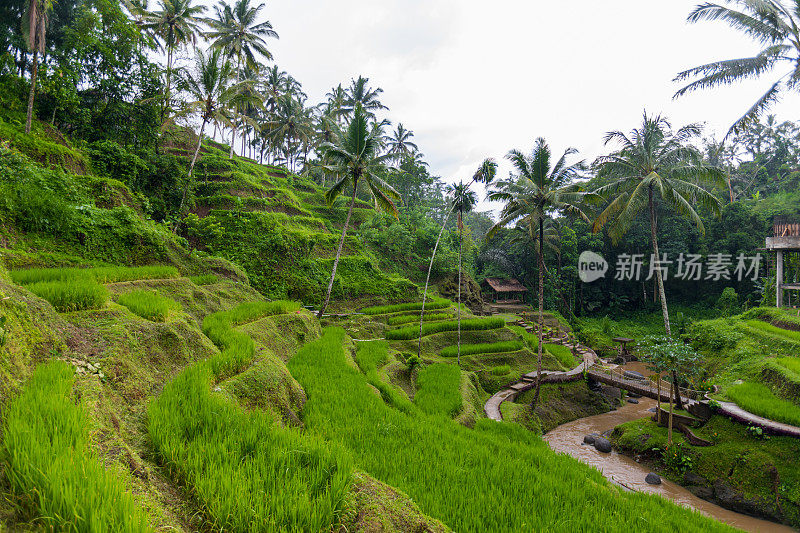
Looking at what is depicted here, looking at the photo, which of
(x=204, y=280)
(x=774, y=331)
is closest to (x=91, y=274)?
(x=204, y=280)

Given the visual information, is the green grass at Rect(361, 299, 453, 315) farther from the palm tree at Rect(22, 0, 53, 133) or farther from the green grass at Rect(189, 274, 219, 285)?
the palm tree at Rect(22, 0, 53, 133)

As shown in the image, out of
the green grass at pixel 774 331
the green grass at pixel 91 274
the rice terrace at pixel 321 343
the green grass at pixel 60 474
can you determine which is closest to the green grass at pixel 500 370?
the rice terrace at pixel 321 343

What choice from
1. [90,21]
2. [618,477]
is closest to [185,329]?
[618,477]

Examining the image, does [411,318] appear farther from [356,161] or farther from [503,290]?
[503,290]

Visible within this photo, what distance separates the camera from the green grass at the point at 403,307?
21.9m

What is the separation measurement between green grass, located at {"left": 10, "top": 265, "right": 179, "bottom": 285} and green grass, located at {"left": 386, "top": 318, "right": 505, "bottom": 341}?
11811mm

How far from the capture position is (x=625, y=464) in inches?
494

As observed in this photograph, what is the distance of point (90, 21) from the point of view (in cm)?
1786

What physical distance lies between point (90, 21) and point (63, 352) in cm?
2488

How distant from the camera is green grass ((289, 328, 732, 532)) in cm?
412

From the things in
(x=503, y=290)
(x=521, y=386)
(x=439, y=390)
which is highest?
(x=503, y=290)

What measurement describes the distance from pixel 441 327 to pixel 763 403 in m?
14.3

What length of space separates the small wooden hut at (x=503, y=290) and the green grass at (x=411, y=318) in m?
17.1

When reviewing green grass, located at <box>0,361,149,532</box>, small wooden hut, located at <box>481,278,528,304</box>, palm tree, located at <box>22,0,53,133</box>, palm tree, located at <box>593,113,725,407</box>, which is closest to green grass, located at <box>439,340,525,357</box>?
palm tree, located at <box>593,113,725,407</box>
